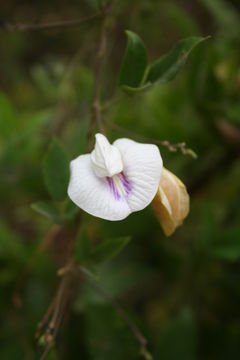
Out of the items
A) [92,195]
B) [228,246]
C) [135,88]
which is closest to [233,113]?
[228,246]

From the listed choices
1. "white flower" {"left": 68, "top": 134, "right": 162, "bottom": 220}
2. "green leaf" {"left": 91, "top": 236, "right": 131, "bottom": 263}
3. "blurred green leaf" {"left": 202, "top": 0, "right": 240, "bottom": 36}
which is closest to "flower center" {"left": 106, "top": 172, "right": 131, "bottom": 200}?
"white flower" {"left": 68, "top": 134, "right": 162, "bottom": 220}

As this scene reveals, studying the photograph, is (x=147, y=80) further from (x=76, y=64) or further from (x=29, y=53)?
(x=29, y=53)

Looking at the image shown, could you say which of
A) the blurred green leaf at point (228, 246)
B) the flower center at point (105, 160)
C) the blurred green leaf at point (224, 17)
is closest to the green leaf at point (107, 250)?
the flower center at point (105, 160)

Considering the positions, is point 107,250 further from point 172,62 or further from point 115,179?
point 172,62

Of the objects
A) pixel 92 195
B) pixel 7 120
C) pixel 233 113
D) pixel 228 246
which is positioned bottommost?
pixel 228 246

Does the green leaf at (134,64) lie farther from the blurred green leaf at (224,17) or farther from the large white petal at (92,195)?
the blurred green leaf at (224,17)

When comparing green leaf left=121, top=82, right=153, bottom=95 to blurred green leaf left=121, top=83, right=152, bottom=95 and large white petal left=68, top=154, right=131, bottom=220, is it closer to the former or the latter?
blurred green leaf left=121, top=83, right=152, bottom=95
